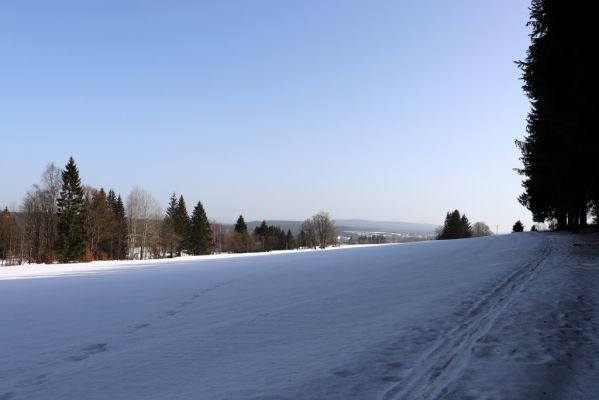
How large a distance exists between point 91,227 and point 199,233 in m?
19.8

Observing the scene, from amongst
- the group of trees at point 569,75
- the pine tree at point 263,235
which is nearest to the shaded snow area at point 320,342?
the group of trees at point 569,75

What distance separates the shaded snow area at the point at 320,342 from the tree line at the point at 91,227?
43016 mm

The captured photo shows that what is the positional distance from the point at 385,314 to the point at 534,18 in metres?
13.9

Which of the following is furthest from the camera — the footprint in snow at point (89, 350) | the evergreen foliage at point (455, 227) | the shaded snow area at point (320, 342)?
the evergreen foliage at point (455, 227)

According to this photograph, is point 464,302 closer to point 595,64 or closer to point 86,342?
point 86,342

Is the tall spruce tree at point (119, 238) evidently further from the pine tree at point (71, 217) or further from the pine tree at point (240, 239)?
the pine tree at point (240, 239)

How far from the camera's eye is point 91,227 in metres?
57.0

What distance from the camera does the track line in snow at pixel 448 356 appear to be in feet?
13.1

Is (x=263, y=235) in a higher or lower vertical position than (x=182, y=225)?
lower

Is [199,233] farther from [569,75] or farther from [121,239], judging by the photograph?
[569,75]

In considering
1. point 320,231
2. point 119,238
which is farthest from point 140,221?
point 320,231

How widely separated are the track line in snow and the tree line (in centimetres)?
4747

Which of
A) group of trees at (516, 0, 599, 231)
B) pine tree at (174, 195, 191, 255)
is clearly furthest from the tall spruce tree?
group of trees at (516, 0, 599, 231)

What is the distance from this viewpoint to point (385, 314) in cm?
750
